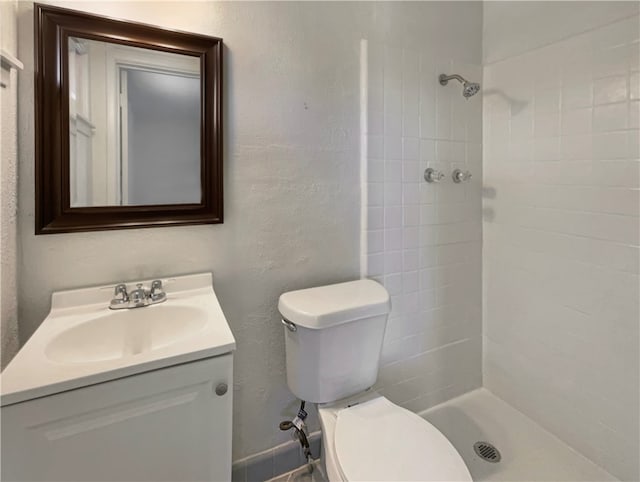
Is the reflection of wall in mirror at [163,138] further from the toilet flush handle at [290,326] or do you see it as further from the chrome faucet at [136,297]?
the toilet flush handle at [290,326]

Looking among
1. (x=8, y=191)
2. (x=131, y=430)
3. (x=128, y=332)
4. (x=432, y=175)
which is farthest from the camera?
(x=432, y=175)

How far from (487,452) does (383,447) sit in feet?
2.85

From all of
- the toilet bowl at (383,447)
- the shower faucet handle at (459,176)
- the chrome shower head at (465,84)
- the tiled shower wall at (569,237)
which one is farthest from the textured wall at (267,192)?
the tiled shower wall at (569,237)

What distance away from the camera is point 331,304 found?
1290 millimetres

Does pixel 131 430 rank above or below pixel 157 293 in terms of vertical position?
below

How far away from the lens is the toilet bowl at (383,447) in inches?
39.3

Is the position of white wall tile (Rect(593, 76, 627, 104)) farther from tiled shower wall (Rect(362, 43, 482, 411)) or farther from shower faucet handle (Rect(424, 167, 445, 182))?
shower faucet handle (Rect(424, 167, 445, 182))

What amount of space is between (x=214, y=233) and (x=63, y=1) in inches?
33.6

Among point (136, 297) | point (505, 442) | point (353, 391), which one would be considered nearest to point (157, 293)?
point (136, 297)

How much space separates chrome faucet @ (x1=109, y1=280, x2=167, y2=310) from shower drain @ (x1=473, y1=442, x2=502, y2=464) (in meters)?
1.57

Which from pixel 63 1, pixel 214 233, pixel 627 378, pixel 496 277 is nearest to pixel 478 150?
pixel 496 277

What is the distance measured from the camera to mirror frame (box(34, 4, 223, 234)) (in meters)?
1.07

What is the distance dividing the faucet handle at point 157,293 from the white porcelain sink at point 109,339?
0.9 inches

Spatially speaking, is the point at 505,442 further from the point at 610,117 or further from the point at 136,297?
the point at 136,297
